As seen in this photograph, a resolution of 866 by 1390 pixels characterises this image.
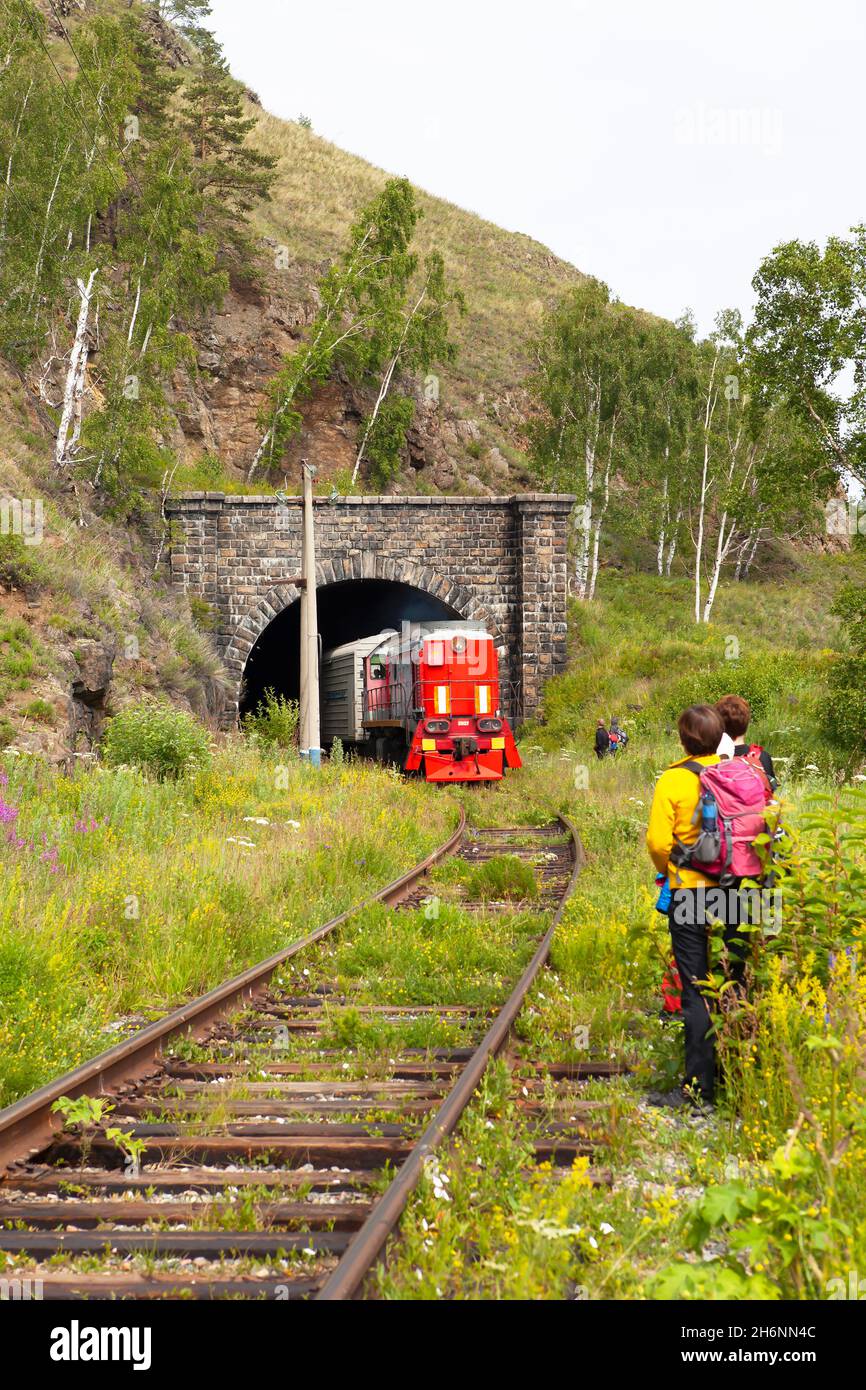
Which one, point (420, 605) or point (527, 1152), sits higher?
point (420, 605)

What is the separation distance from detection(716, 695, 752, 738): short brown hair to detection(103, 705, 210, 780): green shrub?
32.4 feet

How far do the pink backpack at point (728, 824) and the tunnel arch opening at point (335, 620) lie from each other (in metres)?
26.2

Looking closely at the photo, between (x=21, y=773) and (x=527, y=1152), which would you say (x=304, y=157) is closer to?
(x=21, y=773)

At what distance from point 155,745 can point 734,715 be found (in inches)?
404

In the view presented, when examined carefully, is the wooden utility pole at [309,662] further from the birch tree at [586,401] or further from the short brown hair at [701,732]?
the birch tree at [586,401]

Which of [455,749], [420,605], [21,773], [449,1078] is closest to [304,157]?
[420,605]

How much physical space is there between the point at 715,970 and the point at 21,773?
870 cm

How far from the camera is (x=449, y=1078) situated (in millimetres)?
5340

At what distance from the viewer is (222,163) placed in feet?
155

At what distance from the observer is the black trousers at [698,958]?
4984 millimetres

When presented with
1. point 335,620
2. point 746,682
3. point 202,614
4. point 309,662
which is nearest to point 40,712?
point 309,662

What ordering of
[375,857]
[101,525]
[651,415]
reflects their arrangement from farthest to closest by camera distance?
1. [651,415]
2. [101,525]
3. [375,857]

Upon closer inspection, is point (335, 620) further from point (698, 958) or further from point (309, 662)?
point (698, 958)

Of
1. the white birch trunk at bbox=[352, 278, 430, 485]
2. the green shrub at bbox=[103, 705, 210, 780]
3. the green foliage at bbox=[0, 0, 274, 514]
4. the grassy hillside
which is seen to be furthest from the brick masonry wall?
the grassy hillside
